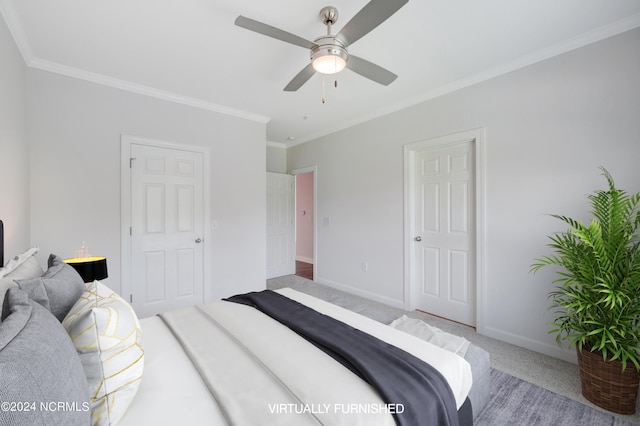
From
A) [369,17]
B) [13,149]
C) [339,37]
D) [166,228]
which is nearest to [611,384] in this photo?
[369,17]

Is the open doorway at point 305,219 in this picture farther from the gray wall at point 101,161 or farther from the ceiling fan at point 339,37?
the ceiling fan at point 339,37

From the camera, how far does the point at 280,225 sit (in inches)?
202

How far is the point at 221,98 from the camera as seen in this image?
3.22m

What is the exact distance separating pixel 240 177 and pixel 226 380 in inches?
115

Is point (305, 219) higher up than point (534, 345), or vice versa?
point (305, 219)

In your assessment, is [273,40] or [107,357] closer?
[107,357]

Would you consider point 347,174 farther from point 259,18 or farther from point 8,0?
point 8,0

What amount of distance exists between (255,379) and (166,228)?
8.49ft

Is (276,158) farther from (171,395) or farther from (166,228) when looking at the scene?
(171,395)

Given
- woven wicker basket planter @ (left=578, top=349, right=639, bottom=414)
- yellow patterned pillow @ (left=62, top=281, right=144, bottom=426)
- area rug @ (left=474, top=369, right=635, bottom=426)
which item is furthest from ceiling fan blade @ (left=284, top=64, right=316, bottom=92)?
woven wicker basket planter @ (left=578, top=349, right=639, bottom=414)

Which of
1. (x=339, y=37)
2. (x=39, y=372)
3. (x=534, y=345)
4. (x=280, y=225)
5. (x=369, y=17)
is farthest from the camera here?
(x=280, y=225)

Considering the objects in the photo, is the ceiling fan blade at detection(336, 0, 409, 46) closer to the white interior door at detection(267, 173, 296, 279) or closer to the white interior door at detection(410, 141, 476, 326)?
the white interior door at detection(410, 141, 476, 326)

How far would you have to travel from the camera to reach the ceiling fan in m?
1.43

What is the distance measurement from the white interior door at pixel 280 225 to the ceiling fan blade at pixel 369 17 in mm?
3509
